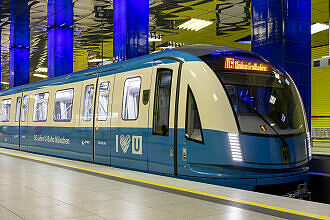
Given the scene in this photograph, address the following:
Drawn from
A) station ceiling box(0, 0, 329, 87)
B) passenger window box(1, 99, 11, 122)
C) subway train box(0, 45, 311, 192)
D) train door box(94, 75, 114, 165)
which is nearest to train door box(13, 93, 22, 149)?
passenger window box(1, 99, 11, 122)

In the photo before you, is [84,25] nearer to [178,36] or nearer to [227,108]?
[178,36]

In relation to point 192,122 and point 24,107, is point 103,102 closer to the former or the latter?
point 192,122

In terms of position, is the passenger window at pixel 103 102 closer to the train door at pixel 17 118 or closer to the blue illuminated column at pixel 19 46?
the train door at pixel 17 118

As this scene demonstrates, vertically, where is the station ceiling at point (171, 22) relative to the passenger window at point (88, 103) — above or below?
above

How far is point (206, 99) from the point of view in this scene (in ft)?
25.0

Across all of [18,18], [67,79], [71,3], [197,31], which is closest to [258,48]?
[67,79]

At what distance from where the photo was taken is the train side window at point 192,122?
7.65 metres

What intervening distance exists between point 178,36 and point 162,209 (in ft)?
73.2

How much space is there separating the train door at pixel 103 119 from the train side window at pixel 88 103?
1.02ft

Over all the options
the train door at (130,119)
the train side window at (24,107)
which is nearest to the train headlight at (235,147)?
the train door at (130,119)

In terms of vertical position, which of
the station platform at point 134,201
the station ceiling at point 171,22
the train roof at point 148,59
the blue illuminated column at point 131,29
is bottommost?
the station platform at point 134,201

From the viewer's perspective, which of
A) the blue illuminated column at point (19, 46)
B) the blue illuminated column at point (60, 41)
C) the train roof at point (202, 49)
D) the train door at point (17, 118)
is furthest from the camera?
the blue illuminated column at point (19, 46)

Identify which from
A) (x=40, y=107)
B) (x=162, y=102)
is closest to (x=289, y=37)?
(x=162, y=102)

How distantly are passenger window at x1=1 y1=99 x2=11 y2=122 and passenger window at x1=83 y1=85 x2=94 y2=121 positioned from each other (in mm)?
→ 8197
